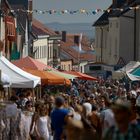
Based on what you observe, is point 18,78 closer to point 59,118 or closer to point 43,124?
point 43,124

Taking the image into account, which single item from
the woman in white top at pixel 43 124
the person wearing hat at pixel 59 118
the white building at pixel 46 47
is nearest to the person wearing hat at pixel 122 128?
the person wearing hat at pixel 59 118

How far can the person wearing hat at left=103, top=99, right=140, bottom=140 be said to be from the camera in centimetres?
913

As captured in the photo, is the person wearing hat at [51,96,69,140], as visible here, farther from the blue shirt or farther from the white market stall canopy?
the white market stall canopy

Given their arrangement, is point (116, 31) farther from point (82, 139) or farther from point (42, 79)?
point (82, 139)

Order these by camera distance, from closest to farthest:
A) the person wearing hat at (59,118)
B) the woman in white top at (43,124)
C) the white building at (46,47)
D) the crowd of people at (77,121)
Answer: the crowd of people at (77,121) → the person wearing hat at (59,118) → the woman in white top at (43,124) → the white building at (46,47)

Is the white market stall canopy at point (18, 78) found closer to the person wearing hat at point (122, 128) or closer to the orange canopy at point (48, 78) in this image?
the orange canopy at point (48, 78)

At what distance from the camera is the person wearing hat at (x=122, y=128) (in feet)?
30.0

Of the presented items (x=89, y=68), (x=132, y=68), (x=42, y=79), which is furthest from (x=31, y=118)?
(x=89, y=68)

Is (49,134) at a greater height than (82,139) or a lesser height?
lesser

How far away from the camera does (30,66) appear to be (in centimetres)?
3303

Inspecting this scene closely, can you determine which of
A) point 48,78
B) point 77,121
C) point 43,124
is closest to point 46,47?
point 48,78

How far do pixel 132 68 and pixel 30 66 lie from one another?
36.2ft

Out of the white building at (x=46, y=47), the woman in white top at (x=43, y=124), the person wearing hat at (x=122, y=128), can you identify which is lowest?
the white building at (x=46, y=47)

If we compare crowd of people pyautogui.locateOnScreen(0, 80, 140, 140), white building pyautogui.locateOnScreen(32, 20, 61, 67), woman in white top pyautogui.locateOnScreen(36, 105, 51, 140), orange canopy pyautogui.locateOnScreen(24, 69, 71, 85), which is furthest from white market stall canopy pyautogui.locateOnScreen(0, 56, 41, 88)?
white building pyautogui.locateOnScreen(32, 20, 61, 67)
